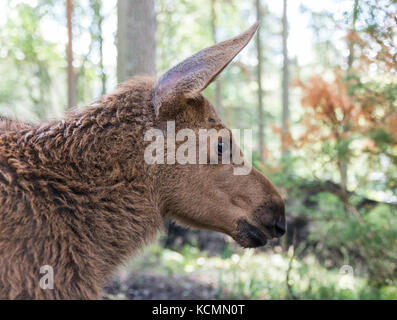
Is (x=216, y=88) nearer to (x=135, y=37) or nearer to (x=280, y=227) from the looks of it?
(x=135, y=37)

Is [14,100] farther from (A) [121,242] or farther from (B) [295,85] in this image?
(A) [121,242]

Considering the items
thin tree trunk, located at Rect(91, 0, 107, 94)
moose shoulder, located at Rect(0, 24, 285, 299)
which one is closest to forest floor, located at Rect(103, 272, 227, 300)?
moose shoulder, located at Rect(0, 24, 285, 299)

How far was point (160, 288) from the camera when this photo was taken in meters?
7.01

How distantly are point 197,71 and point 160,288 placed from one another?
5.26 metres

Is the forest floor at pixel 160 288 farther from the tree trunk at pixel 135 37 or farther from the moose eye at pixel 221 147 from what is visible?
the moose eye at pixel 221 147

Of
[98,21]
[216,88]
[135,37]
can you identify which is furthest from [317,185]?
[216,88]

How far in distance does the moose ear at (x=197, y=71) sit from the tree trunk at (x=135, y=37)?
9.94 feet

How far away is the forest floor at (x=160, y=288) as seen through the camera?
250 inches

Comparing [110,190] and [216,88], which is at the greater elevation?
[216,88]

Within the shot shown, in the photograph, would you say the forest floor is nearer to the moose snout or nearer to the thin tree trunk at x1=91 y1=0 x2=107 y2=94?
the moose snout

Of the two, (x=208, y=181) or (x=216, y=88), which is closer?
(x=208, y=181)

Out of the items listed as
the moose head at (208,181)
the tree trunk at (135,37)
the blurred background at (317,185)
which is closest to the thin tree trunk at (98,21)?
the blurred background at (317,185)

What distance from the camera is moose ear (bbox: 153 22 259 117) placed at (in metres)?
2.71
